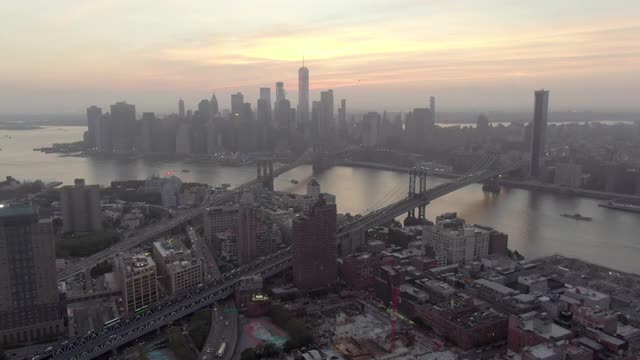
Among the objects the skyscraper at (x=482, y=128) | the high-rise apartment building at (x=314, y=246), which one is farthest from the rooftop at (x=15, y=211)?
the skyscraper at (x=482, y=128)

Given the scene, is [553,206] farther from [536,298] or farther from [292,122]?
[292,122]

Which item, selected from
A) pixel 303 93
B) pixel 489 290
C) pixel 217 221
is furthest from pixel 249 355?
pixel 303 93

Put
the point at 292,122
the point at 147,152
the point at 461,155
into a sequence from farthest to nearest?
the point at 292,122 < the point at 147,152 < the point at 461,155

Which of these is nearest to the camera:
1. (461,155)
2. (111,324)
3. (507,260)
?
(111,324)

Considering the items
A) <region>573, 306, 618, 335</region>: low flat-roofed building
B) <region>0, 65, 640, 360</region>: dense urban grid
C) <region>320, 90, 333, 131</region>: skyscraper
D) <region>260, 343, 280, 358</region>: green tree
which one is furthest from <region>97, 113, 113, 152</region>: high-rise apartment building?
<region>573, 306, 618, 335</region>: low flat-roofed building

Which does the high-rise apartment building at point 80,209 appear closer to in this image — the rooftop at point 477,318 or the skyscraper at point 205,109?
the rooftop at point 477,318

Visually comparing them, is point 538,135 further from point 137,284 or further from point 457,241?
point 137,284

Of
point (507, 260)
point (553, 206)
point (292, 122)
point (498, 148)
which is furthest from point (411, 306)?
point (292, 122)
